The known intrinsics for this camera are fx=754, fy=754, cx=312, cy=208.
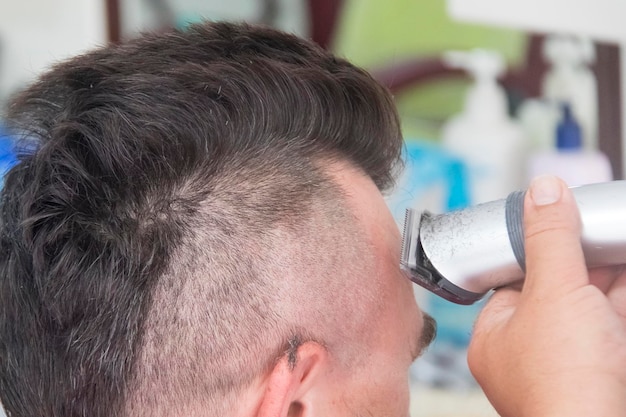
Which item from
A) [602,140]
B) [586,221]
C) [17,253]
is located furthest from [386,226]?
[602,140]

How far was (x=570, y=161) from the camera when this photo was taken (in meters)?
1.63

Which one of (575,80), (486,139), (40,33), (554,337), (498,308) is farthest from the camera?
(575,80)

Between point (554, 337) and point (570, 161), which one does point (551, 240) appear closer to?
point (554, 337)

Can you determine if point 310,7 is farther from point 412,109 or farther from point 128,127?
point 128,127

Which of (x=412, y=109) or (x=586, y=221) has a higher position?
(x=586, y=221)

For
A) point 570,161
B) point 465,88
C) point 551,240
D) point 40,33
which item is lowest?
point 570,161

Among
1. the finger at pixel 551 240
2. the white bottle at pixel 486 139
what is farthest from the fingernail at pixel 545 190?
the white bottle at pixel 486 139

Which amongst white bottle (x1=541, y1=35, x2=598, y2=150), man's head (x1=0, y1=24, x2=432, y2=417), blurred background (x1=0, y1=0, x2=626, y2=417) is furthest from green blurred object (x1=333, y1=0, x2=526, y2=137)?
man's head (x1=0, y1=24, x2=432, y2=417)

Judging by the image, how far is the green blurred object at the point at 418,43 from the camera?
1645 millimetres

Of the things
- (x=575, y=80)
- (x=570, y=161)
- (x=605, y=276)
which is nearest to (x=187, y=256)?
(x=605, y=276)

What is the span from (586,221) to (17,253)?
577mm

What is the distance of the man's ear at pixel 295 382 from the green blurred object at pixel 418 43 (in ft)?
3.18

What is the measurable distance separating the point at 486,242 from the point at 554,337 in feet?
0.41

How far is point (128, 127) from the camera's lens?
2.54 feet
